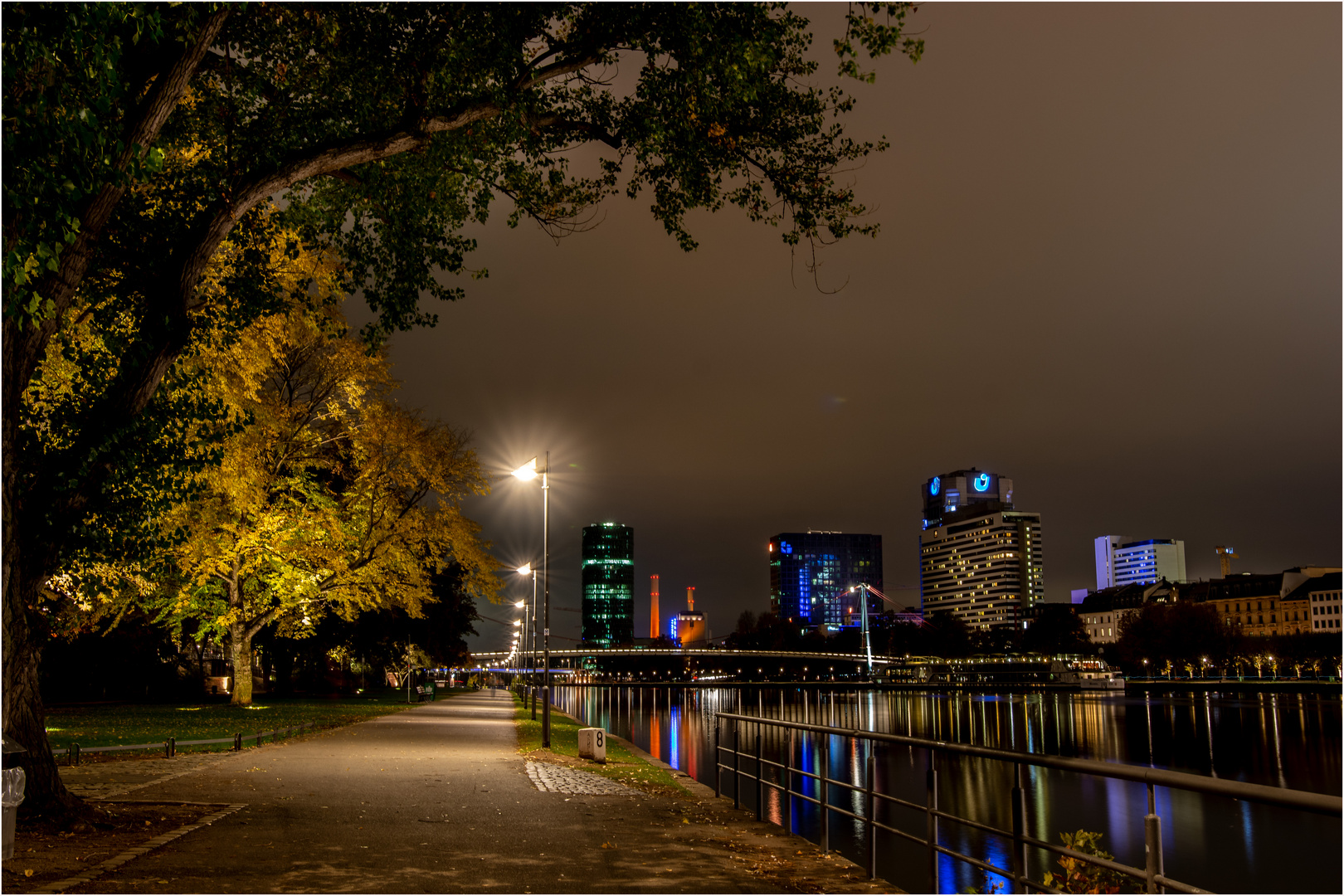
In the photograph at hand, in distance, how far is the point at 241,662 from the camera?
33.0 meters

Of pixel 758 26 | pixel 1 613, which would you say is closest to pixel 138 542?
pixel 1 613

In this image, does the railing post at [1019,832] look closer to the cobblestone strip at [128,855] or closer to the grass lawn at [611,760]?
the cobblestone strip at [128,855]

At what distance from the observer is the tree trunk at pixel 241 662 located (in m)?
32.2

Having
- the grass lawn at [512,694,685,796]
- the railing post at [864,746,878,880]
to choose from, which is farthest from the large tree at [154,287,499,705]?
the railing post at [864,746,878,880]

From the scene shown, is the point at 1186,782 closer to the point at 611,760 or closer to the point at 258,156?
the point at 258,156

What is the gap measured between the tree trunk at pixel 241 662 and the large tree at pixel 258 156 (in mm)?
19051

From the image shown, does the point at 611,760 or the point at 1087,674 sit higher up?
the point at 611,760

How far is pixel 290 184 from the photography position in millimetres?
11250

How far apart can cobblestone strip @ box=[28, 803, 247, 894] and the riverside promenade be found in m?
0.07

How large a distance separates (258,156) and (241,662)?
79.3 ft

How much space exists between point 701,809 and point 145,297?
844 cm

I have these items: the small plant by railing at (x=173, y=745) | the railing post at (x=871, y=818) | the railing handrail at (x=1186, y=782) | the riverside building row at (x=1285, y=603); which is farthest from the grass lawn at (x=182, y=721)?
the riverside building row at (x=1285, y=603)

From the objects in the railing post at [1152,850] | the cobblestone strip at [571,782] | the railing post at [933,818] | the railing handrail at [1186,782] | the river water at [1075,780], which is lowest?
the river water at [1075,780]

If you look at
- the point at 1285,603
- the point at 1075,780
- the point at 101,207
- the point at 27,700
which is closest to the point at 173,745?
the point at 27,700
